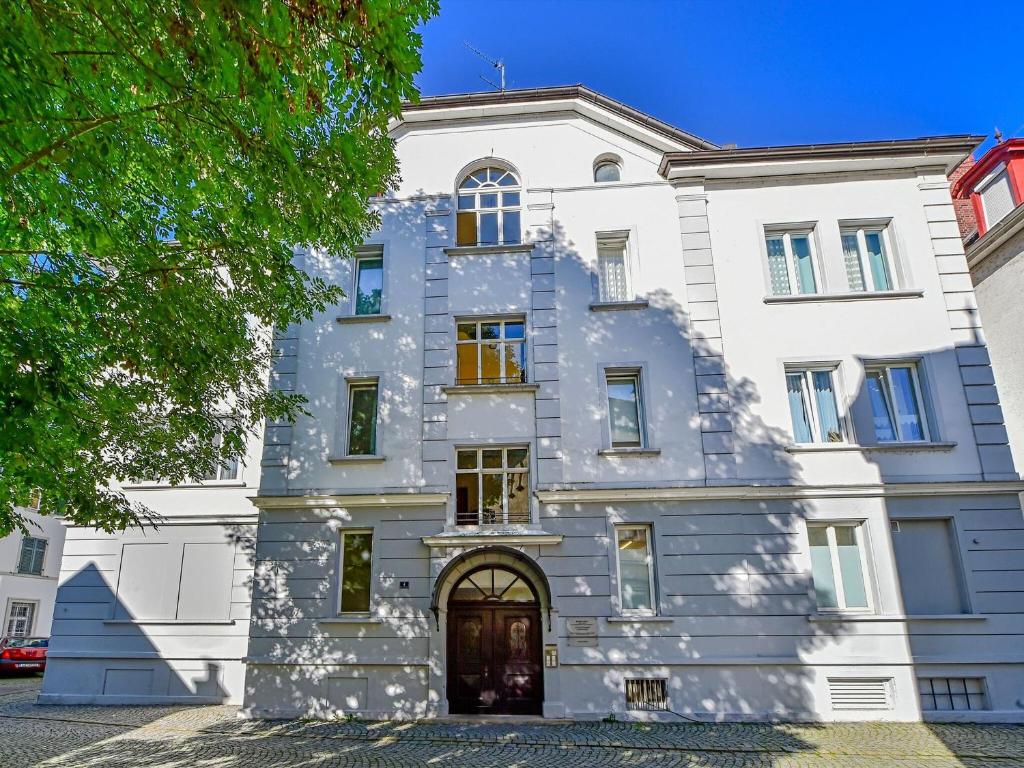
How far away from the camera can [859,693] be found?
11.6 m

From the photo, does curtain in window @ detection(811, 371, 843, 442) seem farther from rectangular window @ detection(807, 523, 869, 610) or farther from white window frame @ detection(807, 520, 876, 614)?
rectangular window @ detection(807, 523, 869, 610)

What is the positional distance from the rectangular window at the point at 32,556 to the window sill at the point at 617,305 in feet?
94.2

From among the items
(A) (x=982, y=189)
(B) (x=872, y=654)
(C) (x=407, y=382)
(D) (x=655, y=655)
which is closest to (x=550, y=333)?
(C) (x=407, y=382)

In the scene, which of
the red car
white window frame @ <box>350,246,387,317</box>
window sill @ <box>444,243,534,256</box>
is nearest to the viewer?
window sill @ <box>444,243,534,256</box>

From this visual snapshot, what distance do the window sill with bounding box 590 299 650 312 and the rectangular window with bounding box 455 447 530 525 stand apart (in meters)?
3.55

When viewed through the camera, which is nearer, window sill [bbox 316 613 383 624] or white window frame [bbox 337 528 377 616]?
window sill [bbox 316 613 383 624]

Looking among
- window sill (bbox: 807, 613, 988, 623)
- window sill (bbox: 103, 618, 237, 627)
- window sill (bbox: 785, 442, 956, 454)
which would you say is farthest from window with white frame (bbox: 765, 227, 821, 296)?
window sill (bbox: 103, 618, 237, 627)

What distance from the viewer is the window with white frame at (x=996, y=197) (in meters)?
15.7

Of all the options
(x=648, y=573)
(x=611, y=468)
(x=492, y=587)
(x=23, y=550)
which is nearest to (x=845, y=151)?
(x=611, y=468)

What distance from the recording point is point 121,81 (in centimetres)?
692

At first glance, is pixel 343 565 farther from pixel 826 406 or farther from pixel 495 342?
pixel 826 406

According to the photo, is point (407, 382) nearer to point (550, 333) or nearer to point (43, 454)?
point (550, 333)

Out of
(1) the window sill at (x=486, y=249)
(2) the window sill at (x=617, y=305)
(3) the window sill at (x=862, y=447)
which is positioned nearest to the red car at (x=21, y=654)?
(1) the window sill at (x=486, y=249)

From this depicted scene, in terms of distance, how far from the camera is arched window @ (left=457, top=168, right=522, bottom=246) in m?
15.0
